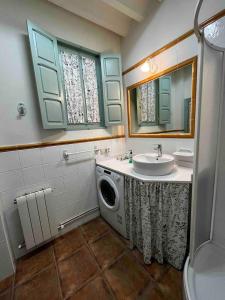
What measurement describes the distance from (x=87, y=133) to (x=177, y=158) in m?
1.15

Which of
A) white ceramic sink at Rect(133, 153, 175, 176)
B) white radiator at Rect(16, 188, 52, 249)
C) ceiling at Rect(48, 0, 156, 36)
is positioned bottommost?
white radiator at Rect(16, 188, 52, 249)

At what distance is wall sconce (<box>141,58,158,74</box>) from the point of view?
5.12 ft

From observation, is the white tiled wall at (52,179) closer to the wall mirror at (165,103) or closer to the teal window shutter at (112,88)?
the teal window shutter at (112,88)

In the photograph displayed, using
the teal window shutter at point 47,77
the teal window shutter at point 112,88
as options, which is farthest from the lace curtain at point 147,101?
the teal window shutter at point 47,77

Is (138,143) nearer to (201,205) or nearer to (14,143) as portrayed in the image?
(201,205)

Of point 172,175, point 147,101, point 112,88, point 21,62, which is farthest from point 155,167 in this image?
point 21,62

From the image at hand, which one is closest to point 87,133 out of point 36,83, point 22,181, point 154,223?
point 36,83

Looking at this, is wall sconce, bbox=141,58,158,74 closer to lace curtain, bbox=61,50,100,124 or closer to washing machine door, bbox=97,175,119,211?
lace curtain, bbox=61,50,100,124

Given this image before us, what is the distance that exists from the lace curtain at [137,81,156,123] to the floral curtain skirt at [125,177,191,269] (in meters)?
0.93

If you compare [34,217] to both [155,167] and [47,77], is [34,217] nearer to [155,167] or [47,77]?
[155,167]

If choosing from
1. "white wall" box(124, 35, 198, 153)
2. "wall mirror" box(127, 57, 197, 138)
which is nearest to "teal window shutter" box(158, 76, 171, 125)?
"wall mirror" box(127, 57, 197, 138)

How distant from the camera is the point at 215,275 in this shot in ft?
2.96

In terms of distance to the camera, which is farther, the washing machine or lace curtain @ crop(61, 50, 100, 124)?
lace curtain @ crop(61, 50, 100, 124)

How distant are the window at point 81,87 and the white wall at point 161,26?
1.68 ft
